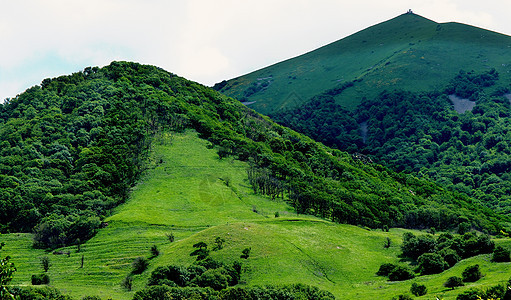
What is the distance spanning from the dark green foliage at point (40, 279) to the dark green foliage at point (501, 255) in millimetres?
85662

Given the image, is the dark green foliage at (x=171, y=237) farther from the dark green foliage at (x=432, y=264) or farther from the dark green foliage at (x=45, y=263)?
the dark green foliage at (x=432, y=264)

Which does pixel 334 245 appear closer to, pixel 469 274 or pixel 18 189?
pixel 469 274

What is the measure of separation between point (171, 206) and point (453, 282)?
84.8 metres

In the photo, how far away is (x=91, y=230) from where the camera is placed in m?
122

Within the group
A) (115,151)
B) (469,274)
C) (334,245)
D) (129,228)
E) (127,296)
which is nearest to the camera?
(469,274)

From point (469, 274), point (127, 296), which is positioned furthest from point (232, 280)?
point (469, 274)

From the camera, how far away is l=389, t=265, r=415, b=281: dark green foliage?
8931cm

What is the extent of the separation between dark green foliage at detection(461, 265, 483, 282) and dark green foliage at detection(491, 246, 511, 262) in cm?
761

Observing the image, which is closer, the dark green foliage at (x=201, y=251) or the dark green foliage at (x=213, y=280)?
the dark green foliage at (x=213, y=280)

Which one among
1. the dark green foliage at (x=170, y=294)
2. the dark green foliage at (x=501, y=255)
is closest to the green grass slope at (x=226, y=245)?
the dark green foliage at (x=501, y=255)

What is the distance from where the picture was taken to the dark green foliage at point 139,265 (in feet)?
318

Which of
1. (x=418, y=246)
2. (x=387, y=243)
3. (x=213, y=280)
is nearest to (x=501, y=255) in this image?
(x=418, y=246)

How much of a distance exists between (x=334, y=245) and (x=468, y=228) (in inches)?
2841

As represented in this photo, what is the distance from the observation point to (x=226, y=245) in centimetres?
9894
